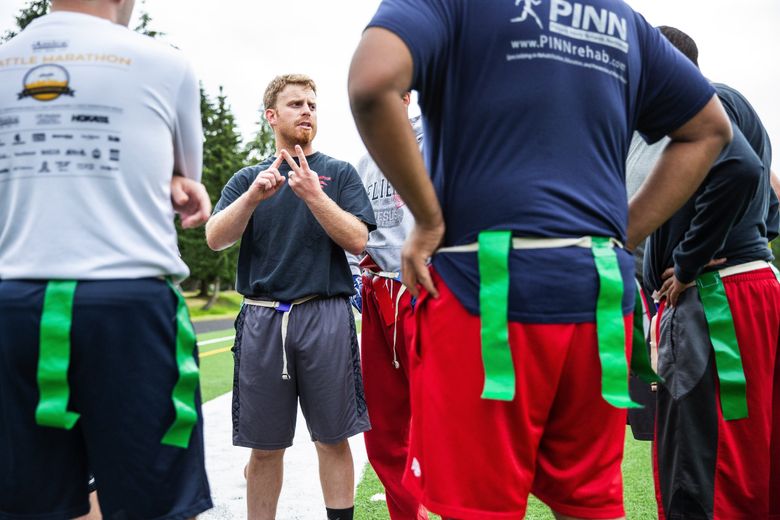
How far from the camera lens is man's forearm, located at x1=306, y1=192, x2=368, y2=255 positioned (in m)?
2.87

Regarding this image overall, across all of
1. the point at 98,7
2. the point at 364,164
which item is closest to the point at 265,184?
the point at 364,164

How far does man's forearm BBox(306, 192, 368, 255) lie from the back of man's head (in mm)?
1238

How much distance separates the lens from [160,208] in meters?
1.66

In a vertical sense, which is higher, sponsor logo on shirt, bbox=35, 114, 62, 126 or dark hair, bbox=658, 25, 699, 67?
dark hair, bbox=658, 25, 699, 67

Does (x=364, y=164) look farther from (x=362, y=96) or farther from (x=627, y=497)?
(x=627, y=497)

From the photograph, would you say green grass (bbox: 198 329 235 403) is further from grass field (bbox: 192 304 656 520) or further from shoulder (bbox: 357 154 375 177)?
shoulder (bbox: 357 154 375 177)

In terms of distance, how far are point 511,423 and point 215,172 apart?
42.1 meters

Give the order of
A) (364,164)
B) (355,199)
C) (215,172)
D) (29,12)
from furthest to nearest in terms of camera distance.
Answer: (215,172)
(29,12)
(364,164)
(355,199)

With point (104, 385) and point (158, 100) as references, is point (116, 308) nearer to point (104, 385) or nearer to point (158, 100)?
point (104, 385)

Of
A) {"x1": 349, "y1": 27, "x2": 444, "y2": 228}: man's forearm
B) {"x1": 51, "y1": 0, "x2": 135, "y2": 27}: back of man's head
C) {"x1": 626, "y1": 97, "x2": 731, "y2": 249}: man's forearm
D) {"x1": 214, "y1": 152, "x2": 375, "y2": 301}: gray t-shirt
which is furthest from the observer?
{"x1": 214, "y1": 152, "x2": 375, "y2": 301}: gray t-shirt

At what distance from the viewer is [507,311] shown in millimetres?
1534

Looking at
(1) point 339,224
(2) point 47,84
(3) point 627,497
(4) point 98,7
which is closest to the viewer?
(2) point 47,84

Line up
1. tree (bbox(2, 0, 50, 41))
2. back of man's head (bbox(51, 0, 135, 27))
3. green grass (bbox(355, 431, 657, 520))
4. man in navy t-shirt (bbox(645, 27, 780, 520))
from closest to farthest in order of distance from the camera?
back of man's head (bbox(51, 0, 135, 27))
man in navy t-shirt (bbox(645, 27, 780, 520))
green grass (bbox(355, 431, 657, 520))
tree (bbox(2, 0, 50, 41))

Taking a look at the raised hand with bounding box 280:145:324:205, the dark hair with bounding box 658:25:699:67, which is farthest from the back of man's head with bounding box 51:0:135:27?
the dark hair with bounding box 658:25:699:67
